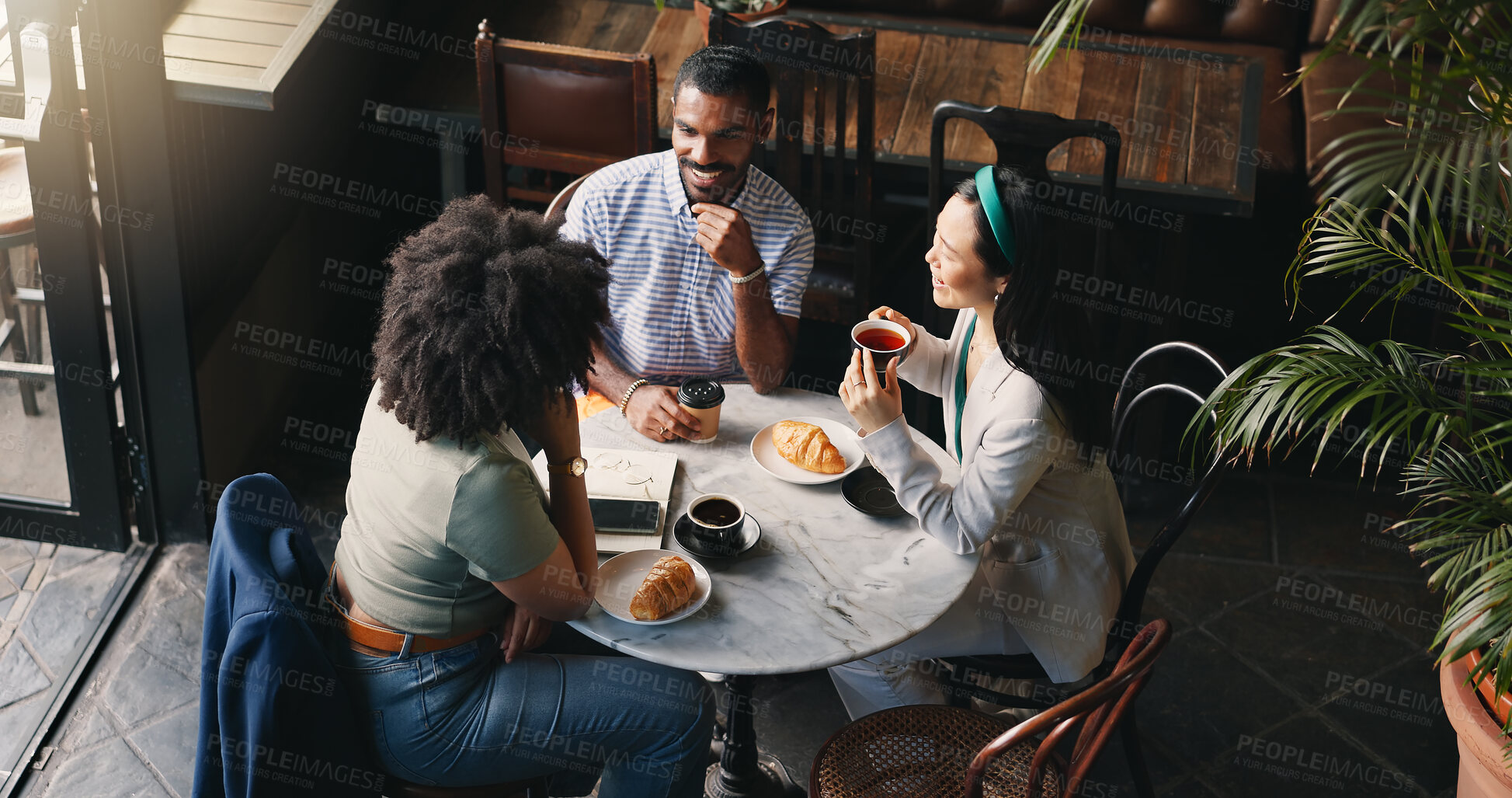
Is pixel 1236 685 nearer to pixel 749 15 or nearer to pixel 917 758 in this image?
pixel 917 758

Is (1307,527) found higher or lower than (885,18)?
lower

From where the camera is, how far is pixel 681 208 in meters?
2.66

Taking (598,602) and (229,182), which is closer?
(598,602)

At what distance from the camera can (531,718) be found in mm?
1970

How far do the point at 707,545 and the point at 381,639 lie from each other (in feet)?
1.81

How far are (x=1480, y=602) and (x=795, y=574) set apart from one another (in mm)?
1025

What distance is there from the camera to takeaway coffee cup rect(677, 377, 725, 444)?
2.38 metres

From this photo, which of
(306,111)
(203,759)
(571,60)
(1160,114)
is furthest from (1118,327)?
(203,759)

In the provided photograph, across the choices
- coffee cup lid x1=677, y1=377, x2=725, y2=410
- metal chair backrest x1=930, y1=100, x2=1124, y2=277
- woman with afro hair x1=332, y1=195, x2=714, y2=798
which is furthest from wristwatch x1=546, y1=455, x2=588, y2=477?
metal chair backrest x1=930, y1=100, x2=1124, y2=277

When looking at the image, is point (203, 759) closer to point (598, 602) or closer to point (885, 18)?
point (598, 602)

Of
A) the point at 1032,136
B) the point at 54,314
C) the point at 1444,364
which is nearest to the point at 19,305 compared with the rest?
the point at 54,314

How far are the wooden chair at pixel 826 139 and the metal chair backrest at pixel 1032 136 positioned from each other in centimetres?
24

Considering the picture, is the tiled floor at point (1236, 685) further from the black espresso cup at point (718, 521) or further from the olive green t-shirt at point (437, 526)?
the olive green t-shirt at point (437, 526)

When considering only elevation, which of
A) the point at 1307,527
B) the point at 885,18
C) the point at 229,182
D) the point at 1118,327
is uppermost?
the point at 885,18
